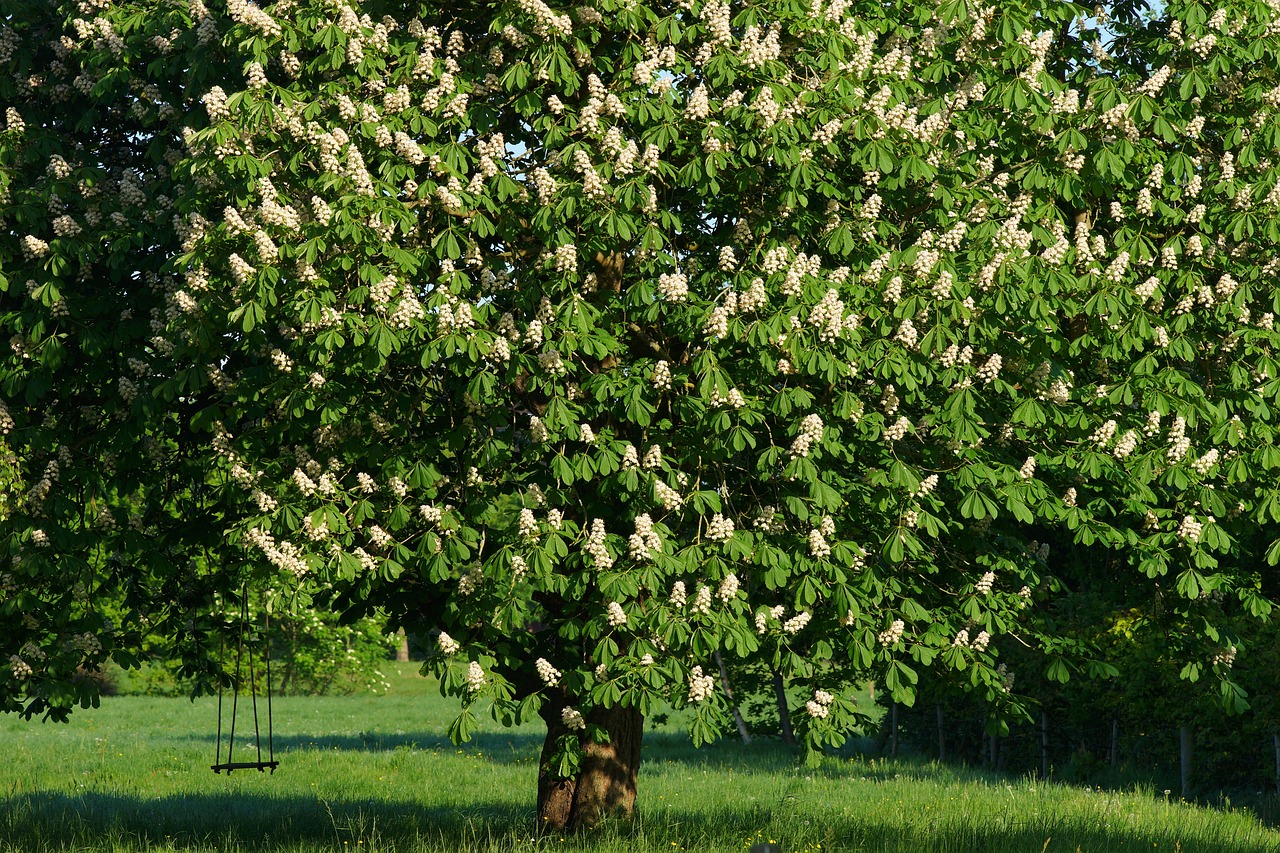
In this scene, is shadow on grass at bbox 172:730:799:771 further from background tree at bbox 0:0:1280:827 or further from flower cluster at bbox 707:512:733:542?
flower cluster at bbox 707:512:733:542

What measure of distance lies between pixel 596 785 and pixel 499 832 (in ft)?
3.61

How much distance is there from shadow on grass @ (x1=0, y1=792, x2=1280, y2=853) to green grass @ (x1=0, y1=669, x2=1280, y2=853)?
3 centimetres

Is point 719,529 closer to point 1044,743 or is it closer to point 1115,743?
point 1115,743

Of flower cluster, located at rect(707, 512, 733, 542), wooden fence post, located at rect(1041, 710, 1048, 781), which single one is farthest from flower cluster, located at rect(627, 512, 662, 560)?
wooden fence post, located at rect(1041, 710, 1048, 781)

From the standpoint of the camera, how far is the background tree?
27.2 feet

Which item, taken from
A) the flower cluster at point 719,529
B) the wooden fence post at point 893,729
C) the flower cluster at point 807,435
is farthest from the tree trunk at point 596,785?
the wooden fence post at point 893,729

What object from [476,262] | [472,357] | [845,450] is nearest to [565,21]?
[476,262]

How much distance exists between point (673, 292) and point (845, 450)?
1856 millimetres

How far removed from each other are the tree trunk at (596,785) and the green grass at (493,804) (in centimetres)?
33

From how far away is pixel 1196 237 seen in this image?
9664 millimetres

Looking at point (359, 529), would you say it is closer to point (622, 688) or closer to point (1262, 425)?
point (622, 688)

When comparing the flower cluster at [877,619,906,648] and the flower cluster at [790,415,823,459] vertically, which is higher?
the flower cluster at [790,415,823,459]

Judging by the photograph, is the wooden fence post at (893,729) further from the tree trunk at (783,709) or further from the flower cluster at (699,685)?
the flower cluster at (699,685)

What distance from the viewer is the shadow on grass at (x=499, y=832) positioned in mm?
10648
